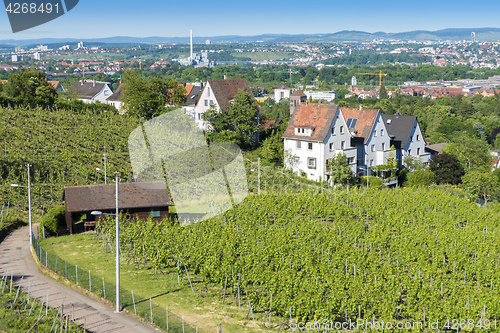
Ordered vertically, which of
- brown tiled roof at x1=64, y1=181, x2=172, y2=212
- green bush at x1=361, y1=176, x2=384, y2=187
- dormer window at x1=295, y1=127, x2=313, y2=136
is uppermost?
dormer window at x1=295, y1=127, x2=313, y2=136

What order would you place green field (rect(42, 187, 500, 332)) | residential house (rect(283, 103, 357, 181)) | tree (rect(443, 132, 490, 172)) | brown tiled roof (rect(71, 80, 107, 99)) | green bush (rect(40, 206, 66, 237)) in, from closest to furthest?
1. green field (rect(42, 187, 500, 332))
2. green bush (rect(40, 206, 66, 237))
3. residential house (rect(283, 103, 357, 181))
4. tree (rect(443, 132, 490, 172))
5. brown tiled roof (rect(71, 80, 107, 99))

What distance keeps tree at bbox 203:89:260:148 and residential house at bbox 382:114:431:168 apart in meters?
17.6

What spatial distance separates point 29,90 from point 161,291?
54.6m

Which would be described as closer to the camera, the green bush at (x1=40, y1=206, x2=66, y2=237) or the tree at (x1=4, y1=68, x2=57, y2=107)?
the green bush at (x1=40, y1=206, x2=66, y2=237)

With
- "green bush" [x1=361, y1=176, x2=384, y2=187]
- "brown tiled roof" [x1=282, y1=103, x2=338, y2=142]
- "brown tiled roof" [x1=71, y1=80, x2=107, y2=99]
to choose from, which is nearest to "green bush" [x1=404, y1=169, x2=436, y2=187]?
"green bush" [x1=361, y1=176, x2=384, y2=187]

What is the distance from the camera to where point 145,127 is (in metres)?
68.1

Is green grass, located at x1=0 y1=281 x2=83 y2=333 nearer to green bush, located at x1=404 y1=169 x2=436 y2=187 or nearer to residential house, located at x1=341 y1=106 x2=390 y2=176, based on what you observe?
green bush, located at x1=404 y1=169 x2=436 y2=187

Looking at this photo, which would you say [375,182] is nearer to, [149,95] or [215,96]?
[215,96]

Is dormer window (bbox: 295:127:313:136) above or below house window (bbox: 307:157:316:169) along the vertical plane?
above

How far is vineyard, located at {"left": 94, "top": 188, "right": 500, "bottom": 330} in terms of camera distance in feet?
84.7

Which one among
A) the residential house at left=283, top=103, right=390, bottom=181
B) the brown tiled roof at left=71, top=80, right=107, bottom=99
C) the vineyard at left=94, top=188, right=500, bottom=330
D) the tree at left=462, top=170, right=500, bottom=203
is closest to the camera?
the vineyard at left=94, top=188, right=500, bottom=330

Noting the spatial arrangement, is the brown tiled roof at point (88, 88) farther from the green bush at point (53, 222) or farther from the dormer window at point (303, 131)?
the green bush at point (53, 222)

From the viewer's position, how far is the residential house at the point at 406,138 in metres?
67.6

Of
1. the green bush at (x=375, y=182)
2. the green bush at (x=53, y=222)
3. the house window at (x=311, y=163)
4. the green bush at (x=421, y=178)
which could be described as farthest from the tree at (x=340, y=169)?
the green bush at (x=53, y=222)
